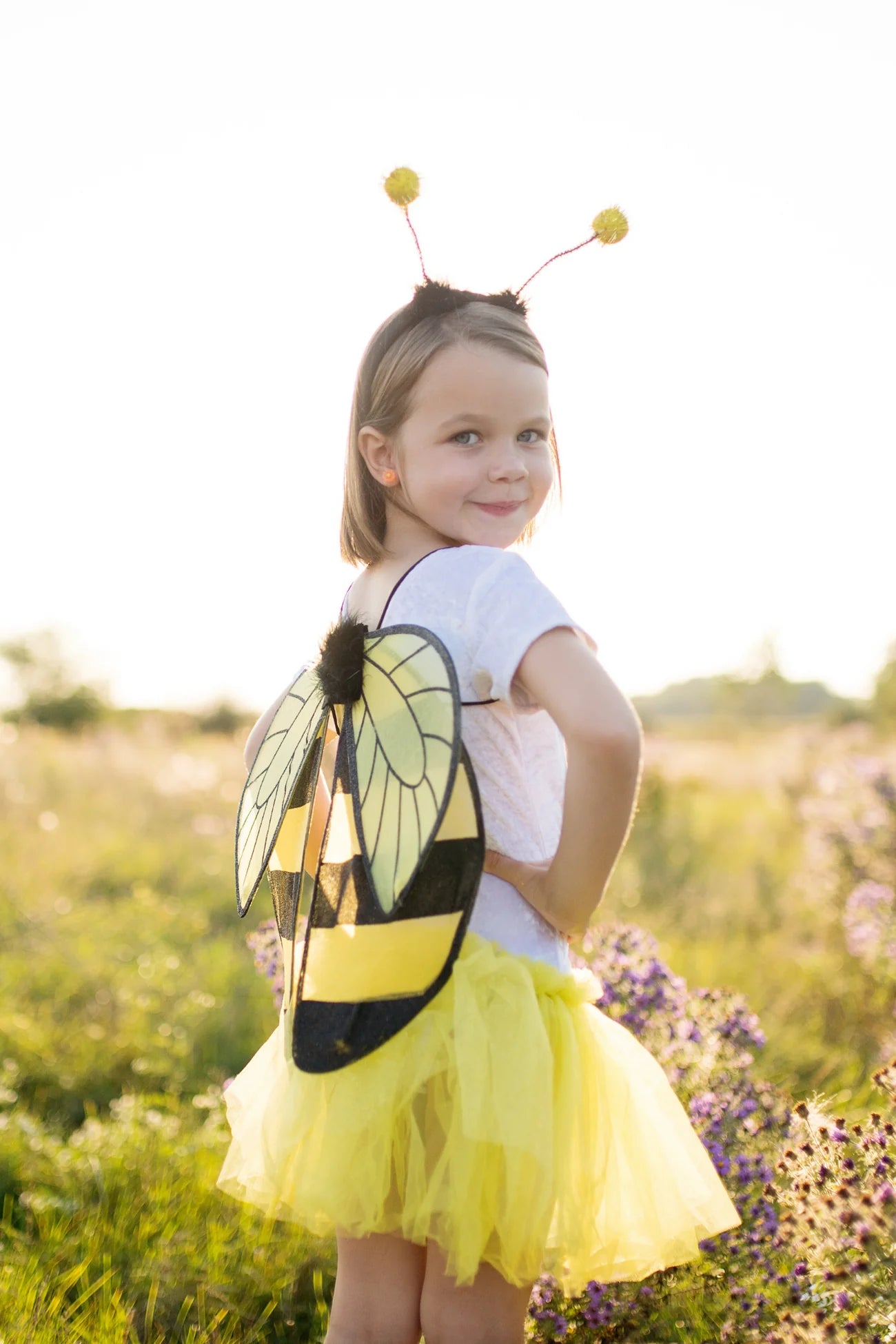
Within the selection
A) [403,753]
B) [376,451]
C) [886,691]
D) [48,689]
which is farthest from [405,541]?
[48,689]

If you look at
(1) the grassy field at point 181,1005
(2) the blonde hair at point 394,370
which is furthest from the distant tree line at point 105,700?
(2) the blonde hair at point 394,370

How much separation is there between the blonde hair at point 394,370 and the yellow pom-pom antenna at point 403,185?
0.21 meters

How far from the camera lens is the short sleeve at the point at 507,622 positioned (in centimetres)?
158

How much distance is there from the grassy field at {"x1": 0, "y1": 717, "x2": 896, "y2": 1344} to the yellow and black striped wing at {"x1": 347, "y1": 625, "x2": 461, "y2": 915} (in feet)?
4.69

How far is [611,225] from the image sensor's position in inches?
81.0

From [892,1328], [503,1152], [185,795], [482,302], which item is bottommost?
[185,795]

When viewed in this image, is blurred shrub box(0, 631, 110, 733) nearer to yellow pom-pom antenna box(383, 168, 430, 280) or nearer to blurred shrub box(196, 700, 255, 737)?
blurred shrub box(196, 700, 255, 737)

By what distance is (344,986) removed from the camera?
65.8 inches

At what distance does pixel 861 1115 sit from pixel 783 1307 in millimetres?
1316

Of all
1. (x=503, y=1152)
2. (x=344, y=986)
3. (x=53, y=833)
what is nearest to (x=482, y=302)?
(x=344, y=986)

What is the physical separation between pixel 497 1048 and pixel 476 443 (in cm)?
107

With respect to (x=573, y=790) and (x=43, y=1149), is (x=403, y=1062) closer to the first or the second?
(x=573, y=790)

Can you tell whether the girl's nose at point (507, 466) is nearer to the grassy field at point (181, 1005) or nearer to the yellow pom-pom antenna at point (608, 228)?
the yellow pom-pom antenna at point (608, 228)

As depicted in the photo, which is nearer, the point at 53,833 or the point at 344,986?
the point at 344,986
